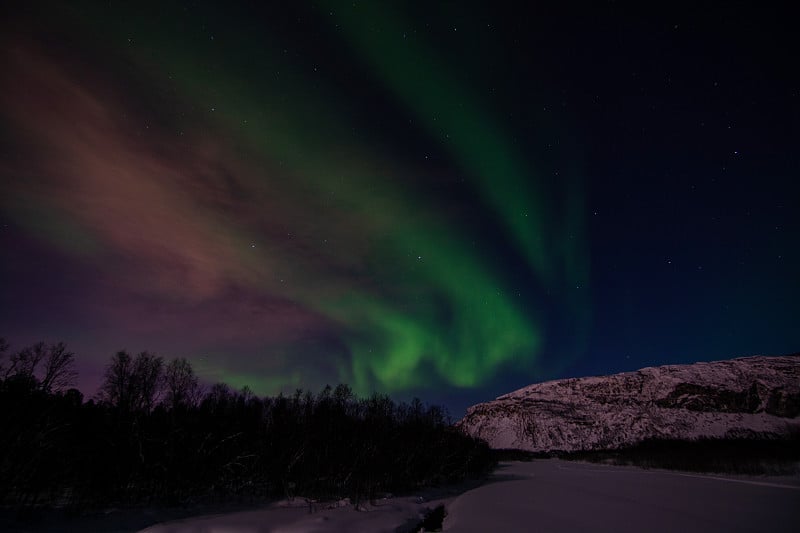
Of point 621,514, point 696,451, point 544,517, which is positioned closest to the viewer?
point 544,517

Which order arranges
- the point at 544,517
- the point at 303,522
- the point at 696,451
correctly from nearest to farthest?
the point at 303,522 < the point at 544,517 < the point at 696,451

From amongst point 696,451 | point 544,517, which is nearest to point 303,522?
point 544,517

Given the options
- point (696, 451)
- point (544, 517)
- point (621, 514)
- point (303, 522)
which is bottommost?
point (696, 451)

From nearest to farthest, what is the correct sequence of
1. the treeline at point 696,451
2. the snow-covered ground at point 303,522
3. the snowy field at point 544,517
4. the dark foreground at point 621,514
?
the snow-covered ground at point 303,522 → the snowy field at point 544,517 → the dark foreground at point 621,514 → the treeline at point 696,451

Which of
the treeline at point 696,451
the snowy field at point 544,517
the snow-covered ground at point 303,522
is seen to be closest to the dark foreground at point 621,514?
the snowy field at point 544,517

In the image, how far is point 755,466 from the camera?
334 ft

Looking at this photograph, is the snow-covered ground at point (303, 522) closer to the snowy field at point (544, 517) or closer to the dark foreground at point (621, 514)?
the snowy field at point (544, 517)

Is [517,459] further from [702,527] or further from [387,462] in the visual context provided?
[702,527]

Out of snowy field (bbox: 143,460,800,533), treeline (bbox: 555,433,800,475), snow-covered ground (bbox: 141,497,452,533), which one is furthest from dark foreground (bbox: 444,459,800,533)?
treeline (bbox: 555,433,800,475)

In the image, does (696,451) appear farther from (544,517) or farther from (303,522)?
(303,522)

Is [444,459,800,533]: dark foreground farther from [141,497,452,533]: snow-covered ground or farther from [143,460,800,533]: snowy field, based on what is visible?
[141,497,452,533]: snow-covered ground

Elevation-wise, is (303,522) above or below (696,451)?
above

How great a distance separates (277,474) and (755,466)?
428 ft

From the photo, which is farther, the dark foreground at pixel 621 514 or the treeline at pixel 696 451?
the treeline at pixel 696 451
